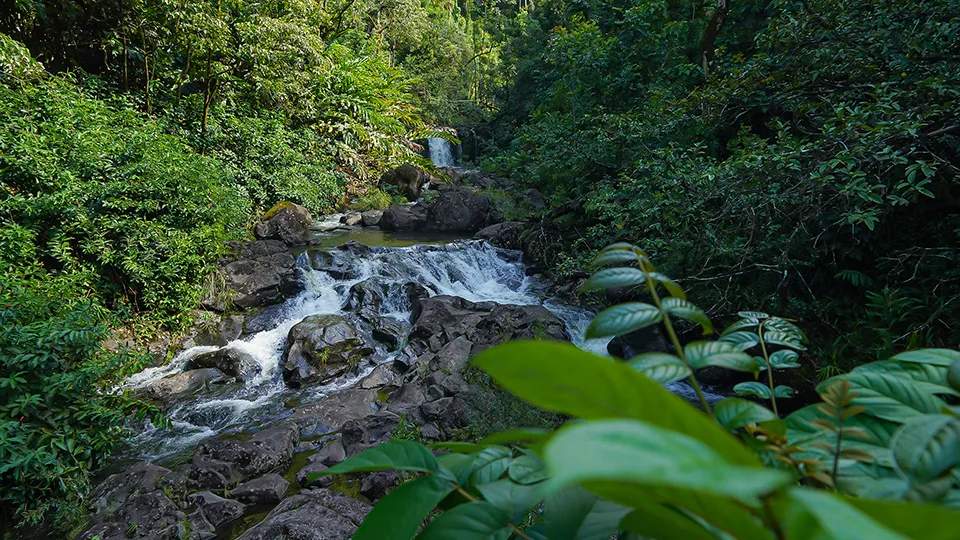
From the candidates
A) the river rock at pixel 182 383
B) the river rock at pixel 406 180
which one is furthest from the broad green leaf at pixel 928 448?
the river rock at pixel 406 180

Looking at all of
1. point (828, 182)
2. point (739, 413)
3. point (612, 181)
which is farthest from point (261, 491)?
point (612, 181)

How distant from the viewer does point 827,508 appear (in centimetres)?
20

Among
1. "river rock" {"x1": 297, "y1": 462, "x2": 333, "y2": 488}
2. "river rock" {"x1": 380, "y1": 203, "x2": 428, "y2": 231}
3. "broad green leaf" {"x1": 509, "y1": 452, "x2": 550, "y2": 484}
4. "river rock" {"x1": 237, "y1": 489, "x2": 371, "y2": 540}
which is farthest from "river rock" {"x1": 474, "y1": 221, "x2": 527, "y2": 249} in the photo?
"broad green leaf" {"x1": 509, "y1": 452, "x2": 550, "y2": 484}

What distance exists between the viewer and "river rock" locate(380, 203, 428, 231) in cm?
1091

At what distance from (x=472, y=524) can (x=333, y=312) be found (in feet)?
22.9

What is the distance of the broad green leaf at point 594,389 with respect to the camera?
0.27 metres

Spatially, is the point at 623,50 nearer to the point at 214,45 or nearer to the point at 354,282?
the point at 354,282

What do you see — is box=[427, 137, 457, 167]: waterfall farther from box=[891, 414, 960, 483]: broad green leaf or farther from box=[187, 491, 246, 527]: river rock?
box=[891, 414, 960, 483]: broad green leaf

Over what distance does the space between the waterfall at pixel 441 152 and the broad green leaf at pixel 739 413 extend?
18.6m

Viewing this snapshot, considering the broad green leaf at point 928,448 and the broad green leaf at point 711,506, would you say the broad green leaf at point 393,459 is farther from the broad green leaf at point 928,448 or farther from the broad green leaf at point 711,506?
the broad green leaf at point 928,448

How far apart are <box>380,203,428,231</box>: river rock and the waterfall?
7.88 meters

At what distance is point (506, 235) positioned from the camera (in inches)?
380

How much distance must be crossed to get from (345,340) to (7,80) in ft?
17.9

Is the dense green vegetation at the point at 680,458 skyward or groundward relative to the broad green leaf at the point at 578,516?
skyward
